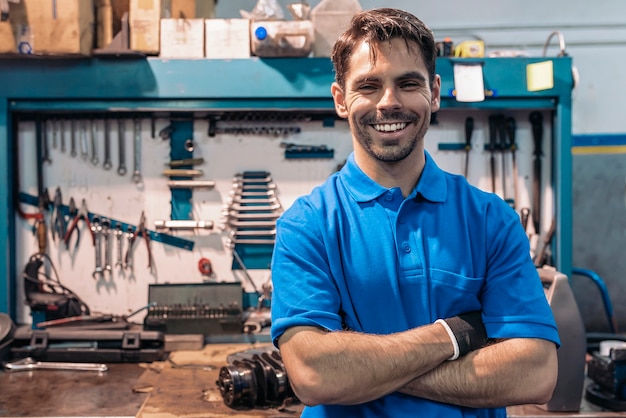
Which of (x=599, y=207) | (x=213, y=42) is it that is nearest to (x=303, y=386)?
(x=213, y=42)

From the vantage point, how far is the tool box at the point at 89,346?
1988mm

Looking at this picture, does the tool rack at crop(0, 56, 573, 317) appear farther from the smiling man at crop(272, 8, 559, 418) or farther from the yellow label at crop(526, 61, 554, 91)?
the smiling man at crop(272, 8, 559, 418)

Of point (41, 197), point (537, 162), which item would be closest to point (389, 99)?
point (537, 162)

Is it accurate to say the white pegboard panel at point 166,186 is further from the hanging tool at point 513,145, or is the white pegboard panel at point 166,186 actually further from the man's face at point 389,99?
the man's face at point 389,99

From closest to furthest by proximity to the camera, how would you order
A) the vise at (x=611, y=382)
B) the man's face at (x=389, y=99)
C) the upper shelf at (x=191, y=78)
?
the man's face at (x=389, y=99), the vise at (x=611, y=382), the upper shelf at (x=191, y=78)

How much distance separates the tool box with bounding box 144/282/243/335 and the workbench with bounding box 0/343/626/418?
17cm

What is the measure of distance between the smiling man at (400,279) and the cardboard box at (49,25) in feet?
4.08

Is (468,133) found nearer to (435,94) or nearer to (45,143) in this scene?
(435,94)

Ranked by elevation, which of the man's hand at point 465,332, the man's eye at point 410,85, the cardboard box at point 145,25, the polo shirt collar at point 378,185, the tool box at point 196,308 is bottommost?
the tool box at point 196,308

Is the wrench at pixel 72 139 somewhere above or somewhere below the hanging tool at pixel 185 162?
above

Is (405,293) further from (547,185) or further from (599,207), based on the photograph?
(599,207)

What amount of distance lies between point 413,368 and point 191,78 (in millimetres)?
1471

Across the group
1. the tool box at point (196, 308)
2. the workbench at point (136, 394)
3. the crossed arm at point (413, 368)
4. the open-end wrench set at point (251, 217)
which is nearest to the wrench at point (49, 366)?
the workbench at point (136, 394)

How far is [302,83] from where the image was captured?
2.12m
